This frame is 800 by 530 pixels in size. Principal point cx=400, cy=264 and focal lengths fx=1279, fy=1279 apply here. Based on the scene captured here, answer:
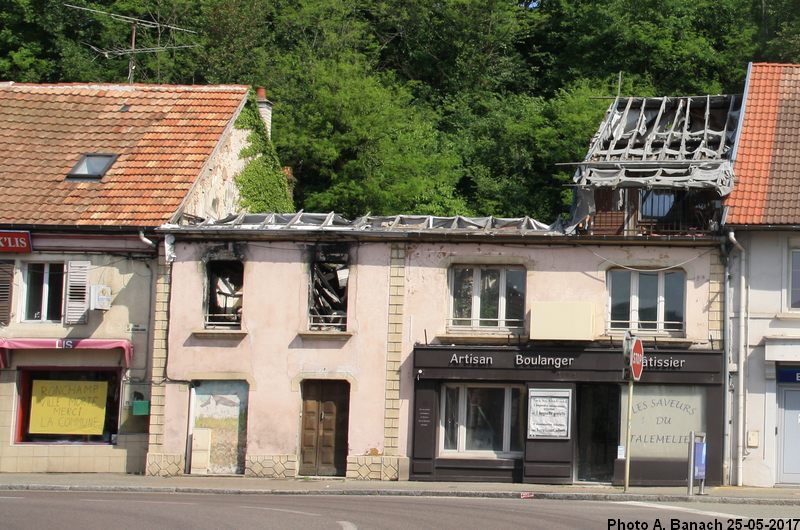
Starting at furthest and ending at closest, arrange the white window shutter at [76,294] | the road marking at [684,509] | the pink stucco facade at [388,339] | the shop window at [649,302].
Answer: the white window shutter at [76,294]
the shop window at [649,302]
the pink stucco facade at [388,339]
the road marking at [684,509]

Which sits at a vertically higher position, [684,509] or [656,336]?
[656,336]

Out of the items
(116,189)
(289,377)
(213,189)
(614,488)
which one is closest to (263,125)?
(213,189)

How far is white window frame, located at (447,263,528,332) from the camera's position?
28031 mm

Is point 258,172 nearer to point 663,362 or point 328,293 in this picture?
point 328,293

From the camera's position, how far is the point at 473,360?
27469mm

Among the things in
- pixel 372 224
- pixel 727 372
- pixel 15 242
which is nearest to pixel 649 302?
pixel 727 372

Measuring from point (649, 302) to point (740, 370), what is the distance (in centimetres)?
239

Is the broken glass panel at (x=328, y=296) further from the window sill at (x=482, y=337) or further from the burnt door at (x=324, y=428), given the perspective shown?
the window sill at (x=482, y=337)

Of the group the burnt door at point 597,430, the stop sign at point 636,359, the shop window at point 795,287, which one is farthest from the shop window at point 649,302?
the stop sign at point 636,359

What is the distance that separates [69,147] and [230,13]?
22270 mm

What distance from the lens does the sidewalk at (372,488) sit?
23406 millimetres

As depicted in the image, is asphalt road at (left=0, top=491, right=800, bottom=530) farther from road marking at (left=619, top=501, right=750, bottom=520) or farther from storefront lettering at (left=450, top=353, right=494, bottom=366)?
storefront lettering at (left=450, top=353, right=494, bottom=366)

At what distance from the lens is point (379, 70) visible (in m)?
59.2

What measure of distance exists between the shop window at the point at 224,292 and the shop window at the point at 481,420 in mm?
5199
